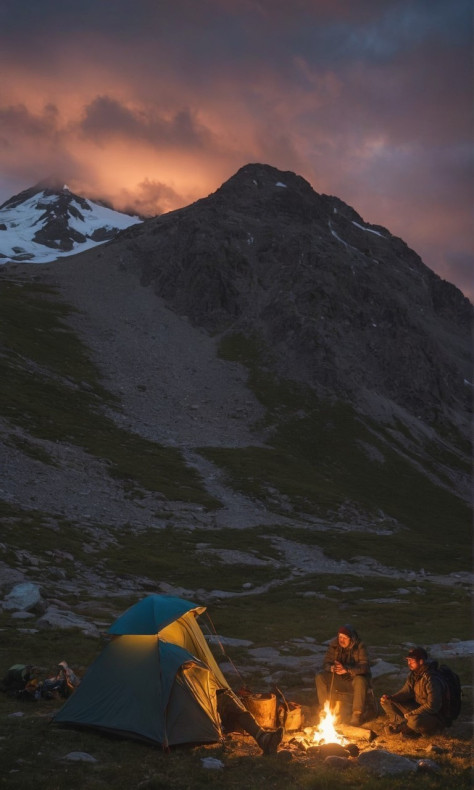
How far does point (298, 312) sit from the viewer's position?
137250 mm

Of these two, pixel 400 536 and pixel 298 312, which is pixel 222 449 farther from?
pixel 298 312

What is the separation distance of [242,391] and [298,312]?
32.7 meters

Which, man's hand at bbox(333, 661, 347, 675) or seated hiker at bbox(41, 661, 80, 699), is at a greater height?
man's hand at bbox(333, 661, 347, 675)

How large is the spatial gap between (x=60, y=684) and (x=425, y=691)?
8.66 meters

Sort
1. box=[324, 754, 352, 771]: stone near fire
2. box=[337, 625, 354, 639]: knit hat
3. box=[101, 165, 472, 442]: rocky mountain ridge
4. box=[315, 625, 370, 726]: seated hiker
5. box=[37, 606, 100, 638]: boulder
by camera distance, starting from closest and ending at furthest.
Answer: box=[324, 754, 352, 771]: stone near fire < box=[315, 625, 370, 726]: seated hiker < box=[337, 625, 354, 639]: knit hat < box=[37, 606, 100, 638]: boulder < box=[101, 165, 472, 442]: rocky mountain ridge

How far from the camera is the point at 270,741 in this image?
12047 mm

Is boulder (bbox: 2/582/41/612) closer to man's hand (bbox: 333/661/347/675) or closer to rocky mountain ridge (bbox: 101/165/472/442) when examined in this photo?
man's hand (bbox: 333/661/347/675)

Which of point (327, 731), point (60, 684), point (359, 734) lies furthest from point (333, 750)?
point (60, 684)

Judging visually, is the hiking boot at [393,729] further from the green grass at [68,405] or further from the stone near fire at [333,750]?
the green grass at [68,405]

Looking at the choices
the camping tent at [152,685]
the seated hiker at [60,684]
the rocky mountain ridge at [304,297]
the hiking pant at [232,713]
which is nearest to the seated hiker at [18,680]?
the seated hiker at [60,684]

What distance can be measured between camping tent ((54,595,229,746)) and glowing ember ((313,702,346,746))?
2093 millimetres

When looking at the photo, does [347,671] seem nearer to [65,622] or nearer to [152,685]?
[152,685]

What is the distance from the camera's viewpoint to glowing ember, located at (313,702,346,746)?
1267 centimetres

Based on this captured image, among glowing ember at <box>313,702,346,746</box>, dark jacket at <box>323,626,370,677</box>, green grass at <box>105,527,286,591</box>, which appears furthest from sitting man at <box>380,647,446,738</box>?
green grass at <box>105,527,286,591</box>
